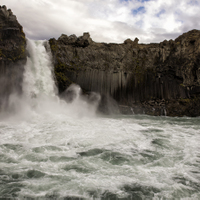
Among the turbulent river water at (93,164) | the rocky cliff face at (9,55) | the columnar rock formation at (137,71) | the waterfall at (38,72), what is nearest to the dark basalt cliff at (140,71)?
the columnar rock formation at (137,71)

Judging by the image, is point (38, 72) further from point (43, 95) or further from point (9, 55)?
point (9, 55)

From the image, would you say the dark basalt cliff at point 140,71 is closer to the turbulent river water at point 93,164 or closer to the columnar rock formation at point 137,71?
the columnar rock formation at point 137,71

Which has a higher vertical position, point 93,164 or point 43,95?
point 43,95

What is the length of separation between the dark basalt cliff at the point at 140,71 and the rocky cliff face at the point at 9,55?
212 inches

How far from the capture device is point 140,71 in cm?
2248

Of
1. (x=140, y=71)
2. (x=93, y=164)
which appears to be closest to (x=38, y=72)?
(x=140, y=71)

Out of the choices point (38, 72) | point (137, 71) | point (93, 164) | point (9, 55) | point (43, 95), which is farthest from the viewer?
point (137, 71)

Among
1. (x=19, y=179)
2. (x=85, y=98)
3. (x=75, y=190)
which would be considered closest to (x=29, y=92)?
(x=85, y=98)

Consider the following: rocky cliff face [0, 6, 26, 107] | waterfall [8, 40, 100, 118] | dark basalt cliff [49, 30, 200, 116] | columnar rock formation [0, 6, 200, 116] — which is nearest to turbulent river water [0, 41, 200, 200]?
waterfall [8, 40, 100, 118]

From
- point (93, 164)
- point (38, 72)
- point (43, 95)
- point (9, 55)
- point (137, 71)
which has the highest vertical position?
point (9, 55)

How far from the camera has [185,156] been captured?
A: 7.57 metres

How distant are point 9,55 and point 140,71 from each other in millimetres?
14834

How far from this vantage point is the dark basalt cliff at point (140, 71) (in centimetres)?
2136

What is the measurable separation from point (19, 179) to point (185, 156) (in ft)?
Answer: 21.3
